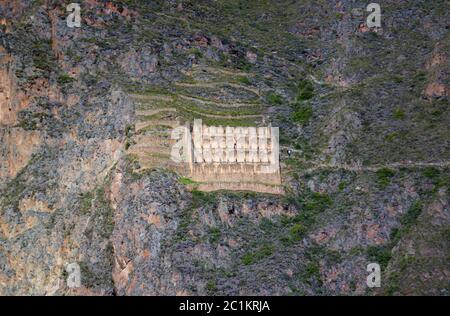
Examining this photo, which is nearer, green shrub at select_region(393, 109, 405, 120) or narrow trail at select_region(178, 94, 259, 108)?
narrow trail at select_region(178, 94, 259, 108)

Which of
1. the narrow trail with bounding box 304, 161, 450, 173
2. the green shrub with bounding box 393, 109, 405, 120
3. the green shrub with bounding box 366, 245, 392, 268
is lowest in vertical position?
the green shrub with bounding box 366, 245, 392, 268

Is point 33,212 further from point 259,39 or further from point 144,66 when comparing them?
point 259,39

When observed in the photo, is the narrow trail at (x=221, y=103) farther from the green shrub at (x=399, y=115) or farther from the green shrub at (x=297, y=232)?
the green shrub at (x=297, y=232)

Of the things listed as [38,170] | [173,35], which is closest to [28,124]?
[38,170]

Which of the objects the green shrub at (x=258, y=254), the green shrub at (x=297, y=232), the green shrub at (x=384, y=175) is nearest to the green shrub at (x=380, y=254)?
the green shrub at (x=297, y=232)

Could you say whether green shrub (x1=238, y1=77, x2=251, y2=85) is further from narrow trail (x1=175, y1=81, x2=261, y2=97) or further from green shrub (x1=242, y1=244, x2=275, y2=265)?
green shrub (x1=242, y1=244, x2=275, y2=265)

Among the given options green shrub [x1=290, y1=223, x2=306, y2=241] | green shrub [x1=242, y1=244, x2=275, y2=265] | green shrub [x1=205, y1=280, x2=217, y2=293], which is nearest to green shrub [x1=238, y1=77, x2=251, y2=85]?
green shrub [x1=290, y1=223, x2=306, y2=241]
